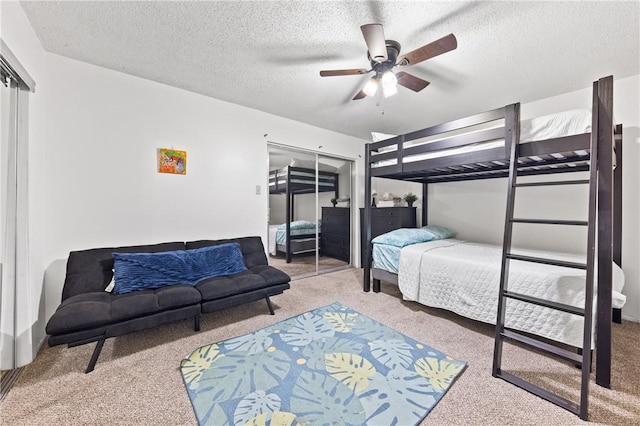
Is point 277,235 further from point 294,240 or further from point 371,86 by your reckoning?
point 371,86

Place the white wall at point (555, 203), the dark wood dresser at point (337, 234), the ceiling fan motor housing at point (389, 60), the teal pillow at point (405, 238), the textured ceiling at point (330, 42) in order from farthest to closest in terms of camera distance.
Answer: the dark wood dresser at point (337, 234), the teal pillow at point (405, 238), the white wall at point (555, 203), the ceiling fan motor housing at point (389, 60), the textured ceiling at point (330, 42)

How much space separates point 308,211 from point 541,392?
3411 millimetres

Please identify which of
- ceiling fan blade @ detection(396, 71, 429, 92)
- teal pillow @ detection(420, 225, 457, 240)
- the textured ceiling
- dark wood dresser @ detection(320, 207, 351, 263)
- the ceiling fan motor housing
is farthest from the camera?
dark wood dresser @ detection(320, 207, 351, 263)

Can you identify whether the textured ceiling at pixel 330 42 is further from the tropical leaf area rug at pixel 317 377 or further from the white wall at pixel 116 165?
the tropical leaf area rug at pixel 317 377

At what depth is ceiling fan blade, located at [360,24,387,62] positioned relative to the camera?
64.6 inches

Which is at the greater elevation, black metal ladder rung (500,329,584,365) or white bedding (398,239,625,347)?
white bedding (398,239,625,347)

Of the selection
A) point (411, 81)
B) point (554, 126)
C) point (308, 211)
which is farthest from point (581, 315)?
point (308, 211)

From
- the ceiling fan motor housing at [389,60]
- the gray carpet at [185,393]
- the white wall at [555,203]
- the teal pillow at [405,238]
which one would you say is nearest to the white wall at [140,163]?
the gray carpet at [185,393]

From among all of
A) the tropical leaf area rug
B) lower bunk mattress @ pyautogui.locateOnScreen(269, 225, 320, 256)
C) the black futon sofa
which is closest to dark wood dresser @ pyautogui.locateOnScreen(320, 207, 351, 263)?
lower bunk mattress @ pyautogui.locateOnScreen(269, 225, 320, 256)

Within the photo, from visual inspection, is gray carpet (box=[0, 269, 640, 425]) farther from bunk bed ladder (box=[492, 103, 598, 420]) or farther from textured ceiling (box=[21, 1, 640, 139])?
textured ceiling (box=[21, 1, 640, 139])

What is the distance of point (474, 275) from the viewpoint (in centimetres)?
230

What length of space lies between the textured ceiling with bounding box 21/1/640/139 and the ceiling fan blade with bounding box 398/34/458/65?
0.24 metres

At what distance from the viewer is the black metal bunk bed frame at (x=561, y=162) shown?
5.20 ft

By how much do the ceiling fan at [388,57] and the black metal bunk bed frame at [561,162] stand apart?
76 centimetres
